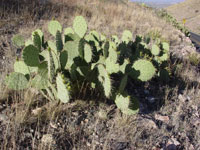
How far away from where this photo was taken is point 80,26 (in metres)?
2.04

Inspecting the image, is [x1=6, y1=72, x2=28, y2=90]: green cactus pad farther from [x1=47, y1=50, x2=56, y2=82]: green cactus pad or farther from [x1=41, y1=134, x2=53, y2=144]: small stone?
[x1=41, y1=134, x2=53, y2=144]: small stone

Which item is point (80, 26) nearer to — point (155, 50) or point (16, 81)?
point (16, 81)

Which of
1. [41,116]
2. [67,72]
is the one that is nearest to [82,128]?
[41,116]

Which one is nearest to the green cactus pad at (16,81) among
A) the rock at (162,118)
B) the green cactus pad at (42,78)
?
the green cactus pad at (42,78)

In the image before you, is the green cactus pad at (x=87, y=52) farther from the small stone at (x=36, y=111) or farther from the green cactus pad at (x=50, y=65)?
the small stone at (x=36, y=111)

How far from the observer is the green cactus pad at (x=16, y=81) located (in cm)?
155

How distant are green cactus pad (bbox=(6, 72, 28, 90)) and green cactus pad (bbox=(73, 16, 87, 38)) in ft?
2.83

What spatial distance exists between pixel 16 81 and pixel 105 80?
2.74 feet

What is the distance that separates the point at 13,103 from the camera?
1.53 metres

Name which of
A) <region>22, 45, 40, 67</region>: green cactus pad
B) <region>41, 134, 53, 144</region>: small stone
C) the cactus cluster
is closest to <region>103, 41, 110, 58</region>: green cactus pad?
the cactus cluster

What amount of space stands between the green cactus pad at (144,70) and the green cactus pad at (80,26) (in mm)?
749

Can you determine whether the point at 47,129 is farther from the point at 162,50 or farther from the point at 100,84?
the point at 162,50

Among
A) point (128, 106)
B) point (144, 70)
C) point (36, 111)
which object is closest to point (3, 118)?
point (36, 111)

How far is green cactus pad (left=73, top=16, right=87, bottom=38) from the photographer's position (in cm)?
202
